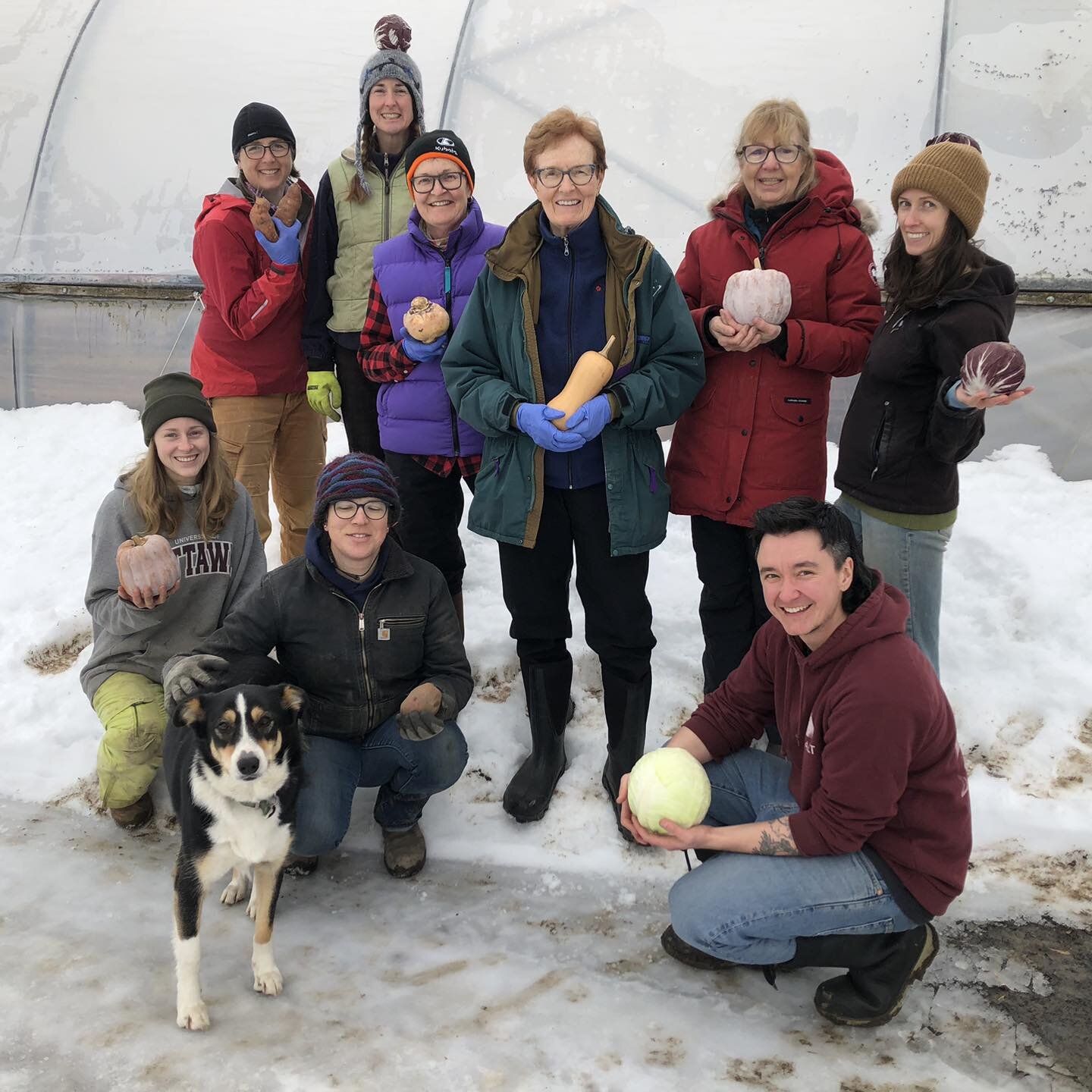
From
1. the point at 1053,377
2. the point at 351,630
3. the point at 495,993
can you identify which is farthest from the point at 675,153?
the point at 495,993

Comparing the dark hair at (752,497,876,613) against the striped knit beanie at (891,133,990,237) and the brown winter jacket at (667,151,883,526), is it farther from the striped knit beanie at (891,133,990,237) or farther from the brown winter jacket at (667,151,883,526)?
the striped knit beanie at (891,133,990,237)

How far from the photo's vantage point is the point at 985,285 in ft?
9.59

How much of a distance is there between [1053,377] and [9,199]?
21.8 feet

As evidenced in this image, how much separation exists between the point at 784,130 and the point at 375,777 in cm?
257

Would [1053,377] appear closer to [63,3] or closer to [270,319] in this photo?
[270,319]

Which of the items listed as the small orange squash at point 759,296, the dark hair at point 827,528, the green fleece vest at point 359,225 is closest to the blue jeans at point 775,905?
the dark hair at point 827,528

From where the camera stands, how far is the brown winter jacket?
126 inches

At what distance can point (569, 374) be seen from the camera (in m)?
3.20

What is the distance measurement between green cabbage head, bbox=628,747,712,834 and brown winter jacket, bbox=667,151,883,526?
970 millimetres

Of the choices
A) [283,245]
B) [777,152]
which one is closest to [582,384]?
[777,152]

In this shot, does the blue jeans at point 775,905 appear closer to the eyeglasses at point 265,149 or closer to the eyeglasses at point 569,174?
the eyeglasses at point 569,174

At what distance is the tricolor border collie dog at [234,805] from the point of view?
2.58 metres

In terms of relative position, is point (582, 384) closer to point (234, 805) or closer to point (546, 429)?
point (546, 429)

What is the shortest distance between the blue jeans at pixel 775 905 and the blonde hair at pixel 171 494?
2140 mm
